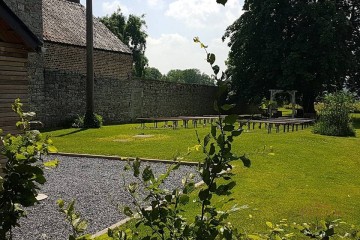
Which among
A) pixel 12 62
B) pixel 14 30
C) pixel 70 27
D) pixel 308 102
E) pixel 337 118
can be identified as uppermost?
pixel 70 27

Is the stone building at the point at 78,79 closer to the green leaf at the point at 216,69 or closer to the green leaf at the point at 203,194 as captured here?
the green leaf at the point at 216,69

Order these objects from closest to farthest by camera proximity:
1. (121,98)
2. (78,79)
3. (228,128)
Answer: (228,128)
(78,79)
(121,98)

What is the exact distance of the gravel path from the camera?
5.14 metres

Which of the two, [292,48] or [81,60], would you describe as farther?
[292,48]

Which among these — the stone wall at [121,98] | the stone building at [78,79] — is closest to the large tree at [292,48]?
the stone wall at [121,98]

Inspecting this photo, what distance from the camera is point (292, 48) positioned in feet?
86.1

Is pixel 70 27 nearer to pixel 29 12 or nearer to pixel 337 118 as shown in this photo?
pixel 29 12

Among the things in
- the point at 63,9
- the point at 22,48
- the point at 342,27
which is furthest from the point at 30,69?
the point at 342,27

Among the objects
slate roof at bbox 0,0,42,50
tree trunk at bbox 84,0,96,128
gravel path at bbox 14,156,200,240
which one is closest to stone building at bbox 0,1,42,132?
slate roof at bbox 0,0,42,50

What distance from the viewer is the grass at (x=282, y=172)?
5.59 metres

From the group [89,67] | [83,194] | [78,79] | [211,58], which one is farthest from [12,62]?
[78,79]

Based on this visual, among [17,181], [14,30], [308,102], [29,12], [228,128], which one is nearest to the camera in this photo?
[17,181]

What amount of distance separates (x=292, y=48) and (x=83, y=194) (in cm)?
2236

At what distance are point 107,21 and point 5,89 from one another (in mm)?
46166
